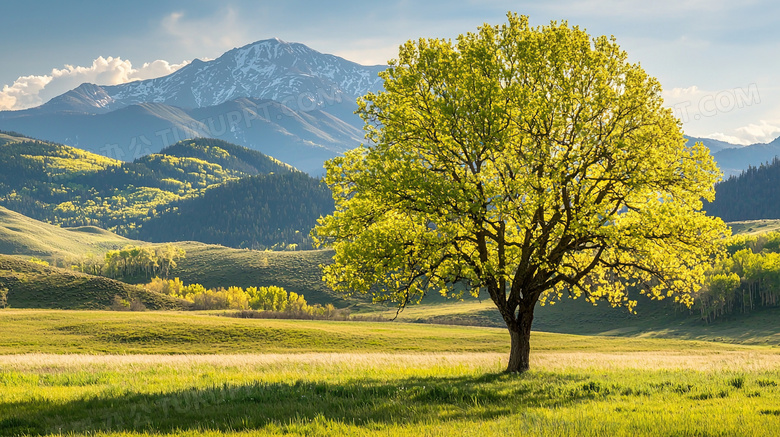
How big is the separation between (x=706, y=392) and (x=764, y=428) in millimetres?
5207

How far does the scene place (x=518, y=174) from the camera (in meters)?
20.9

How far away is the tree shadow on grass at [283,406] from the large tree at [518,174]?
5809 mm

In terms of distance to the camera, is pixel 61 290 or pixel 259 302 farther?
pixel 259 302

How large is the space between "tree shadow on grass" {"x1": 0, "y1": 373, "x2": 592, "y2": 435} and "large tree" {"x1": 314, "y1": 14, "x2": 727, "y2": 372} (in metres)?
5.81

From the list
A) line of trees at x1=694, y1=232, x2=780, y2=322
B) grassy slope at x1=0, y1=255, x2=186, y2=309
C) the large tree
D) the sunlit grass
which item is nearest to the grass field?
the sunlit grass

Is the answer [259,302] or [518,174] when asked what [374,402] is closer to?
[518,174]

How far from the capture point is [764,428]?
9.60m

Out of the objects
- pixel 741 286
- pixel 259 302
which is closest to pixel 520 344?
pixel 259 302

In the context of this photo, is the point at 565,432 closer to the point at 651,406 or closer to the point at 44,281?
the point at 651,406

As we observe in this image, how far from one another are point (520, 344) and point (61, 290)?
5038 inches

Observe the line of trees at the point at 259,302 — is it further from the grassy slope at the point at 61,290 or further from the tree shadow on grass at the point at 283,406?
the tree shadow on grass at the point at 283,406

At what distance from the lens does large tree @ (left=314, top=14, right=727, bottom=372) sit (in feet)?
66.2

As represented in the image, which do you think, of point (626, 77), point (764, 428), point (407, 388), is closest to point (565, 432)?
point (764, 428)

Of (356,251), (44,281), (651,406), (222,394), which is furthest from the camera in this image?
(44,281)
